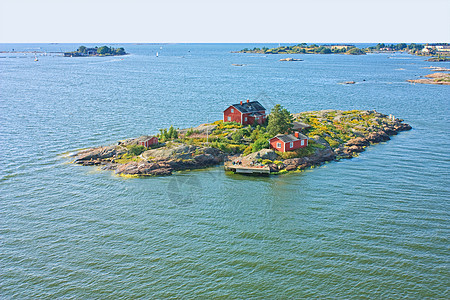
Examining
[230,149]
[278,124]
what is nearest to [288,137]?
[278,124]

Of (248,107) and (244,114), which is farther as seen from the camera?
(248,107)

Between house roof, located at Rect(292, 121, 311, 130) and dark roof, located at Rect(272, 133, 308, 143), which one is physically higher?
house roof, located at Rect(292, 121, 311, 130)

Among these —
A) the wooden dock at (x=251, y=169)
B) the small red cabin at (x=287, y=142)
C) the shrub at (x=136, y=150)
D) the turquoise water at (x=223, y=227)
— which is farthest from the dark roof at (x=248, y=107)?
the shrub at (x=136, y=150)

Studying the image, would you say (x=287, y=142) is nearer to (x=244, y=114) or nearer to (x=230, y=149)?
(x=230, y=149)

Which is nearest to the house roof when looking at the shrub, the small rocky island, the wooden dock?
the small rocky island

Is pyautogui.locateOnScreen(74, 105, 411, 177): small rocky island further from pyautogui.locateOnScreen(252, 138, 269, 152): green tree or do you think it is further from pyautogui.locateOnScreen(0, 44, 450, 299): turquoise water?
pyautogui.locateOnScreen(0, 44, 450, 299): turquoise water

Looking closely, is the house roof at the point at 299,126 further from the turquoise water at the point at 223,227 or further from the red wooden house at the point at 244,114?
the turquoise water at the point at 223,227
